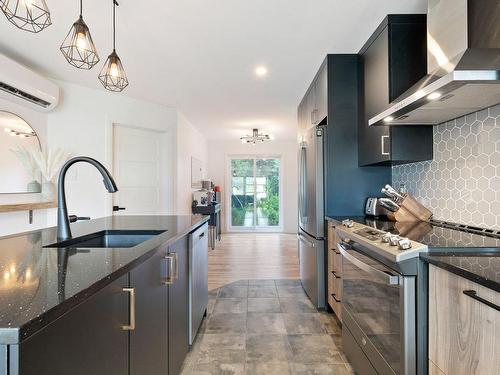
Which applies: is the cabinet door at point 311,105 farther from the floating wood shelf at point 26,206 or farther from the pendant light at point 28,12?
the floating wood shelf at point 26,206

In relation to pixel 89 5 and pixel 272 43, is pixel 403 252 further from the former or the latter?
pixel 89 5

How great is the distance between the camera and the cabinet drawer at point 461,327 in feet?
2.76

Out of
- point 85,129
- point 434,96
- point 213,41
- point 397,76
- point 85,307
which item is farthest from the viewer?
point 85,129

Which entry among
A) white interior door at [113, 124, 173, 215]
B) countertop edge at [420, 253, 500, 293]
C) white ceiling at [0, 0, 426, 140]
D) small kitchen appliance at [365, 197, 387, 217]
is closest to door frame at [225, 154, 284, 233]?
white interior door at [113, 124, 173, 215]

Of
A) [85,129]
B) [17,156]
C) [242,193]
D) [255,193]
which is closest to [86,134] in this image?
[85,129]

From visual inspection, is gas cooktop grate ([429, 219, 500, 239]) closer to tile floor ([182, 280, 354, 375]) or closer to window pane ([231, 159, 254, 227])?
tile floor ([182, 280, 354, 375])

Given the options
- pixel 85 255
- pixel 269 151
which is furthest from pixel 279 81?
pixel 269 151

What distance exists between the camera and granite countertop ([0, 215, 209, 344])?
1.72ft

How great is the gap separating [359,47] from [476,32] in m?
1.25

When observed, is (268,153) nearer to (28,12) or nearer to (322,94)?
(322,94)

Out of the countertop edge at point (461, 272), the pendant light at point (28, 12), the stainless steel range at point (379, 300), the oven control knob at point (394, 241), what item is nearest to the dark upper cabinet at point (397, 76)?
the stainless steel range at point (379, 300)

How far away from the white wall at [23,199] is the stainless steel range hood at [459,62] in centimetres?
348

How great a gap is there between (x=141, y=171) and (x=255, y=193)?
378 cm

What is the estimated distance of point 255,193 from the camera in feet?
24.8
